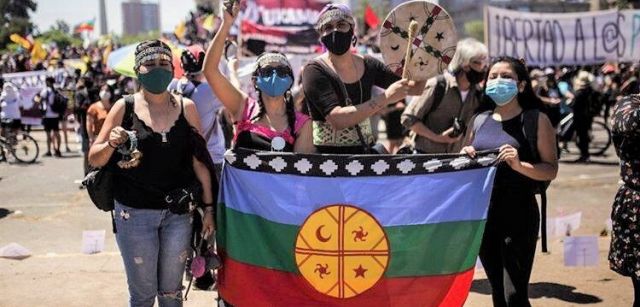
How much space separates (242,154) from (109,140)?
2.25 ft

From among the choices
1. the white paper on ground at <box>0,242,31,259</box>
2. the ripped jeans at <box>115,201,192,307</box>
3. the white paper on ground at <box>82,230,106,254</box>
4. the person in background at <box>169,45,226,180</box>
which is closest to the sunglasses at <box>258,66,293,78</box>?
the ripped jeans at <box>115,201,192,307</box>

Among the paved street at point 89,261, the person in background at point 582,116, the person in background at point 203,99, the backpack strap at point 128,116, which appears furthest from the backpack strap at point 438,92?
the person in background at point 582,116

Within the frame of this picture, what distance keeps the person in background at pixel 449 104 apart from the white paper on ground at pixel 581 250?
52.8 inches

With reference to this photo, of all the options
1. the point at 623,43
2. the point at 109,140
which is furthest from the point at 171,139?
the point at 623,43

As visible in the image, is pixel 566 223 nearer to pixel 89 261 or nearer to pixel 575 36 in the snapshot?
pixel 89 261

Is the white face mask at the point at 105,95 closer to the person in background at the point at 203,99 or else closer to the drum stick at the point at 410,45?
the person in background at the point at 203,99

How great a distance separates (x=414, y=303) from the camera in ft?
12.5

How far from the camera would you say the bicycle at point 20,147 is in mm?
14852

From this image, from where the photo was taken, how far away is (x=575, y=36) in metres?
13.8

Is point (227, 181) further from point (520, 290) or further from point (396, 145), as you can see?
point (396, 145)

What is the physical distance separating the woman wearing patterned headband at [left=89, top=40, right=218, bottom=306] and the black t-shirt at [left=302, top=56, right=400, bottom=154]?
2.05 feet

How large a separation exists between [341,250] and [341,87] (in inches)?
34.0

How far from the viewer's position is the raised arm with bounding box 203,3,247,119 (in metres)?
3.83

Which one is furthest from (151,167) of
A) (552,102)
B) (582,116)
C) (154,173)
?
(582,116)
